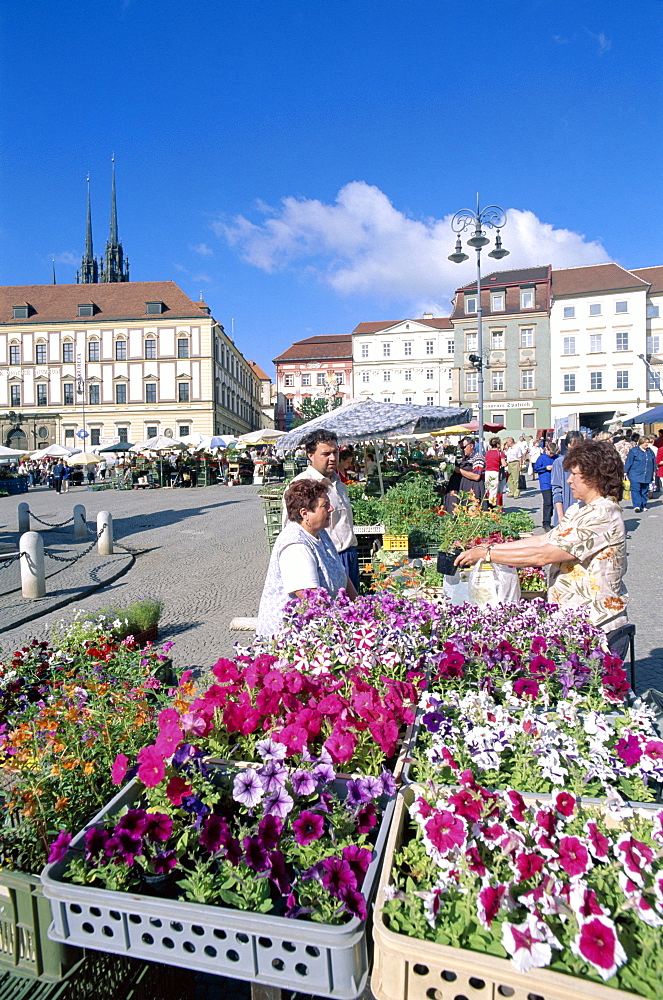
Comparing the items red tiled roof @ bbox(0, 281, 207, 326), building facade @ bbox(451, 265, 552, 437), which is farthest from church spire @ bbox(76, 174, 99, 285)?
building facade @ bbox(451, 265, 552, 437)

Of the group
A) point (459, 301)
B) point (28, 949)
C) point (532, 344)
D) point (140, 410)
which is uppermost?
point (459, 301)

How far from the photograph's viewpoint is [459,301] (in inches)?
2132

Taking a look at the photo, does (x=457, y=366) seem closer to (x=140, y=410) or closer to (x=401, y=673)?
(x=140, y=410)

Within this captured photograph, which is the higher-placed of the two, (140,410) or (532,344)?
(532,344)

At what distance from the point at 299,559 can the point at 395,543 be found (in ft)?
15.6

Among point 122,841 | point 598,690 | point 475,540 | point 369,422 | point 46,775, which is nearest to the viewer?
point 122,841

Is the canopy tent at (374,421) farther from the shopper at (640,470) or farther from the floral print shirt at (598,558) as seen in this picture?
the floral print shirt at (598,558)

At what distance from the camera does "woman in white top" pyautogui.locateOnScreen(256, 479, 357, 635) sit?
287cm

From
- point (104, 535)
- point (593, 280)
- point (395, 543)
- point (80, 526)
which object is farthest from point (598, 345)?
point (395, 543)

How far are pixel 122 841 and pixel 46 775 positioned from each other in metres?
0.49

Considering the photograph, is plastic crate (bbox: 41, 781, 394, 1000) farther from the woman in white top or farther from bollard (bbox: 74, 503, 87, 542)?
bollard (bbox: 74, 503, 87, 542)

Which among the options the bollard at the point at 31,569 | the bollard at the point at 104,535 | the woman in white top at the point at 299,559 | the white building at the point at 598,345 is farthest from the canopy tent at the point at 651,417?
the white building at the point at 598,345

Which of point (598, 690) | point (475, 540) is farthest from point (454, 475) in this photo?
point (598, 690)

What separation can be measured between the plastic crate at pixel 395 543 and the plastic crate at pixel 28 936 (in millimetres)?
6224
